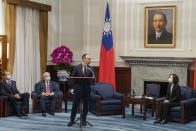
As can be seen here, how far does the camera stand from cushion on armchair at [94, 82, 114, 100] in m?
7.95

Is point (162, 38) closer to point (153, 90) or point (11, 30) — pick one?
point (153, 90)

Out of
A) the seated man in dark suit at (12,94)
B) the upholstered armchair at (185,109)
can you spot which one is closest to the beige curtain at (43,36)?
the seated man in dark suit at (12,94)

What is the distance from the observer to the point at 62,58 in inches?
388

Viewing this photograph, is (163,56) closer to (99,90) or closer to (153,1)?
(153,1)

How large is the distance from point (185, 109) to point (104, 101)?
1988 mm

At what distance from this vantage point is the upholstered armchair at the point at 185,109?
6.88m

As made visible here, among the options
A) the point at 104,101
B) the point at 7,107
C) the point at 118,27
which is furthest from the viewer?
the point at 118,27

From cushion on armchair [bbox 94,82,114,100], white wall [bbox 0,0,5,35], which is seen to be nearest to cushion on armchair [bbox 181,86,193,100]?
cushion on armchair [bbox 94,82,114,100]

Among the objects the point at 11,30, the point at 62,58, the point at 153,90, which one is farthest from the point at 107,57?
the point at 11,30

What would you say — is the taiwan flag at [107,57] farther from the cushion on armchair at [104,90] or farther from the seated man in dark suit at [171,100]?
the seated man in dark suit at [171,100]

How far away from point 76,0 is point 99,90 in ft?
12.6

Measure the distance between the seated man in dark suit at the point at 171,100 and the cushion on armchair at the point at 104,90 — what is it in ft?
5.22

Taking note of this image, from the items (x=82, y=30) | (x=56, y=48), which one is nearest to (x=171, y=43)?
(x=82, y=30)

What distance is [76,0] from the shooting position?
34.0ft
